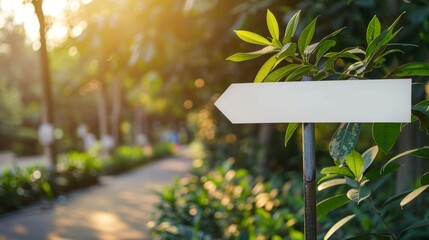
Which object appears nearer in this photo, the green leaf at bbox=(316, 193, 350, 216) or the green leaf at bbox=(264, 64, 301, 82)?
the green leaf at bbox=(264, 64, 301, 82)

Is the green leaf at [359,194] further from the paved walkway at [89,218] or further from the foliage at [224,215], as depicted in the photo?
the paved walkway at [89,218]

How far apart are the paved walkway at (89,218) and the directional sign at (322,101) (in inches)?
177

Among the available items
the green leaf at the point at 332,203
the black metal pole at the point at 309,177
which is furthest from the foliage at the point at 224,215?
the black metal pole at the point at 309,177

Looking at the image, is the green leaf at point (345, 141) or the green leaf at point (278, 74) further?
the green leaf at point (278, 74)

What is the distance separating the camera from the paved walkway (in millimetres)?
8883

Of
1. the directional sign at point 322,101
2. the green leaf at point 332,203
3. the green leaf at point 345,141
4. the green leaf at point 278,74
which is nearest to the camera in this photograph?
the directional sign at point 322,101

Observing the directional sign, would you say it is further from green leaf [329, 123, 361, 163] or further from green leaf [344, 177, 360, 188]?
green leaf [344, 177, 360, 188]

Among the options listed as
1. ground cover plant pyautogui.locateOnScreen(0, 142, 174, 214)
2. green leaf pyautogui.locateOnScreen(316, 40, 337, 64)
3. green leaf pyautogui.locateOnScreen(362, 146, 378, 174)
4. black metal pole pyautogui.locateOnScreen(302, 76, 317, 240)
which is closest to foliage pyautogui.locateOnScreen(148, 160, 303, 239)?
green leaf pyautogui.locateOnScreen(362, 146, 378, 174)

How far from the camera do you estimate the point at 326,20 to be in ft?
14.3

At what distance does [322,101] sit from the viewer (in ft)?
5.66

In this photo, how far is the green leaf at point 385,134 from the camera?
5.96 feet

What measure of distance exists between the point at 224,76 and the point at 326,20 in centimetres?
512

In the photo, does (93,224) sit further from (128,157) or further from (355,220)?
(128,157)

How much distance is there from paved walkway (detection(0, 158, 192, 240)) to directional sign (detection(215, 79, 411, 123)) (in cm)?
450
